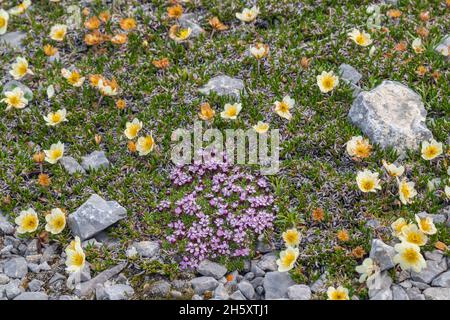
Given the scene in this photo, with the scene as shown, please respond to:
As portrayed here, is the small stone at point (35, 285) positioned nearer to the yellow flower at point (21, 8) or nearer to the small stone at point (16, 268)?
the small stone at point (16, 268)

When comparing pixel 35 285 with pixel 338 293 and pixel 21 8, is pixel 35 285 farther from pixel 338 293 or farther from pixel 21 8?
pixel 21 8

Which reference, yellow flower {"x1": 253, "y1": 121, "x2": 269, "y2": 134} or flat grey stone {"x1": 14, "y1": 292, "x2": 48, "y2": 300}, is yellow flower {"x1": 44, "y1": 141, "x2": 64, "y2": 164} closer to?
flat grey stone {"x1": 14, "y1": 292, "x2": 48, "y2": 300}

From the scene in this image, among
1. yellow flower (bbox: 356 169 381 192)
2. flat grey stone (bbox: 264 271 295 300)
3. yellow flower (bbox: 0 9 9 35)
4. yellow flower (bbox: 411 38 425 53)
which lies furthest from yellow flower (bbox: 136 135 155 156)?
yellow flower (bbox: 411 38 425 53)

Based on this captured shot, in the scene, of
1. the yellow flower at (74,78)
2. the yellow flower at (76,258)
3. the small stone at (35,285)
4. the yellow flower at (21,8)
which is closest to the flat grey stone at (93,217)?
the yellow flower at (76,258)

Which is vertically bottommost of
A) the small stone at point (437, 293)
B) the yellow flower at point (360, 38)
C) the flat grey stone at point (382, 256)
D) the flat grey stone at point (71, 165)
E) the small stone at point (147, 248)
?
the small stone at point (147, 248)

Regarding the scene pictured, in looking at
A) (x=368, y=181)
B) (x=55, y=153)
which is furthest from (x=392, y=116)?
(x=55, y=153)
